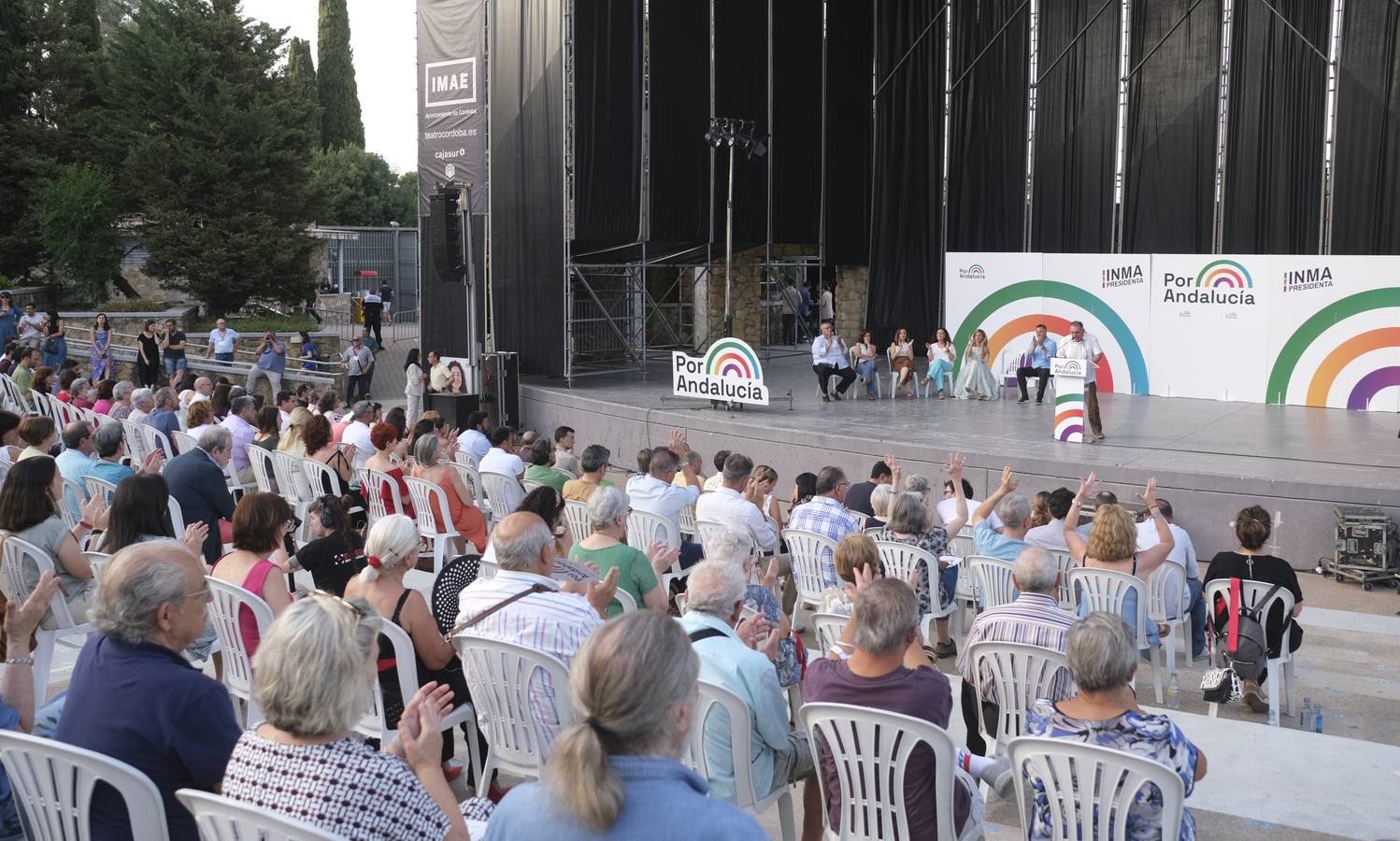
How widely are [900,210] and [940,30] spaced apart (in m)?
2.97

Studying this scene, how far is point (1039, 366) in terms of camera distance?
15.1 m

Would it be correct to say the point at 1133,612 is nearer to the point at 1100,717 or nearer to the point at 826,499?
the point at 826,499

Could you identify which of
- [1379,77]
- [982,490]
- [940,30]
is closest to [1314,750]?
[982,490]

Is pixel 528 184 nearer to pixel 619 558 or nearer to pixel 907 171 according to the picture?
pixel 907 171

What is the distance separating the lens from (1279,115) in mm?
15914

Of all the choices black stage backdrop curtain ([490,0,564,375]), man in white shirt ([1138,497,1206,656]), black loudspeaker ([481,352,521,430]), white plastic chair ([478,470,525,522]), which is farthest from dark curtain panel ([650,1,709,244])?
man in white shirt ([1138,497,1206,656])

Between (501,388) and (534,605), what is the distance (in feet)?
37.4

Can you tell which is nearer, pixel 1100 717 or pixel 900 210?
pixel 1100 717

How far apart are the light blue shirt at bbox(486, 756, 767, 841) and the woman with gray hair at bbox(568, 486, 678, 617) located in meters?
2.60

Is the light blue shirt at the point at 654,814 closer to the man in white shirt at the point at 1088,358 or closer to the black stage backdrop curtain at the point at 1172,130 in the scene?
the man in white shirt at the point at 1088,358

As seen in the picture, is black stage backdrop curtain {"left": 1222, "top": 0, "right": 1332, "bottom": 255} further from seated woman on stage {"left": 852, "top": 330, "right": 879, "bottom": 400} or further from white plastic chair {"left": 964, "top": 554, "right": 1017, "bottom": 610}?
white plastic chair {"left": 964, "top": 554, "right": 1017, "bottom": 610}

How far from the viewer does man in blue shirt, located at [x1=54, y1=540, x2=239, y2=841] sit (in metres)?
Answer: 2.67

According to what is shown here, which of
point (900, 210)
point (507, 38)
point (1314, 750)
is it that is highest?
point (507, 38)

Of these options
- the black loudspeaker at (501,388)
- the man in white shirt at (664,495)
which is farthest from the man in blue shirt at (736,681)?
the black loudspeaker at (501,388)
